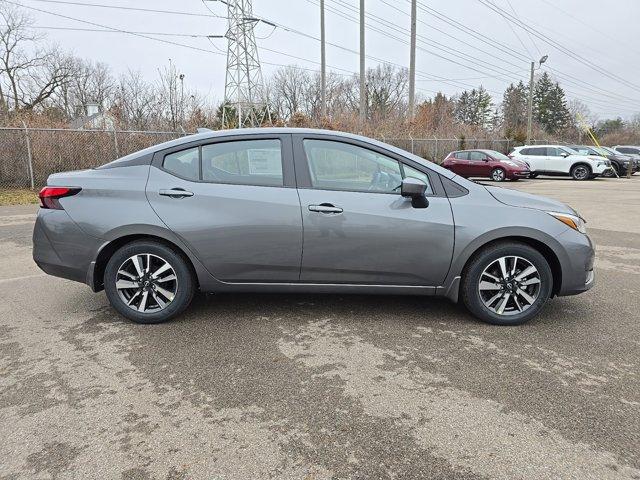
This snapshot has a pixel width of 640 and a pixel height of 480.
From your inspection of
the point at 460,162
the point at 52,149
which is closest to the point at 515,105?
the point at 460,162

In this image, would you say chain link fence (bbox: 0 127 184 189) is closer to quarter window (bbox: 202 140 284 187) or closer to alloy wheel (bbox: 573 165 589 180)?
Answer: quarter window (bbox: 202 140 284 187)

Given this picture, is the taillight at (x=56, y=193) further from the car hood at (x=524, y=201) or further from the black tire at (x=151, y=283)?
the car hood at (x=524, y=201)

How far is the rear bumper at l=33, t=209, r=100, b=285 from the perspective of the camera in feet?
12.4

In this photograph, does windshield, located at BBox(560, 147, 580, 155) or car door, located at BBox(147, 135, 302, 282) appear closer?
car door, located at BBox(147, 135, 302, 282)

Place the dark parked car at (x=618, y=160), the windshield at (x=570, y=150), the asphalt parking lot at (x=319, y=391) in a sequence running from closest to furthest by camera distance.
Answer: the asphalt parking lot at (x=319, y=391), the windshield at (x=570, y=150), the dark parked car at (x=618, y=160)

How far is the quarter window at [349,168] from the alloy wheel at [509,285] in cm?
105

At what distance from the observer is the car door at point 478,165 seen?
21266 mm

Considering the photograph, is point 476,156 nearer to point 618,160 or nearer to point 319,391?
point 618,160

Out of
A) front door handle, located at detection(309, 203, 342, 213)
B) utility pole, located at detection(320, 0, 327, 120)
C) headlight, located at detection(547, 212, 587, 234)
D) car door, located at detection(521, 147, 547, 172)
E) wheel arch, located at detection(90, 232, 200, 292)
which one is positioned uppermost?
utility pole, located at detection(320, 0, 327, 120)

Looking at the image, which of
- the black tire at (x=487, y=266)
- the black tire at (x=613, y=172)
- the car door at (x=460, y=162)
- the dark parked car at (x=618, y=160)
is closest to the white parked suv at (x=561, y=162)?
the black tire at (x=613, y=172)

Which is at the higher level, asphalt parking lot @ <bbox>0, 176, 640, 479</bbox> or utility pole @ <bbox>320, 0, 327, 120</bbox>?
utility pole @ <bbox>320, 0, 327, 120</bbox>

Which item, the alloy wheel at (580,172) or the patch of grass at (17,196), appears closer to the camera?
the patch of grass at (17,196)

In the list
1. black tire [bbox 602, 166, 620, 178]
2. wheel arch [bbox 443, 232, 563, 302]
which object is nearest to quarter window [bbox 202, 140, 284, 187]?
wheel arch [bbox 443, 232, 563, 302]

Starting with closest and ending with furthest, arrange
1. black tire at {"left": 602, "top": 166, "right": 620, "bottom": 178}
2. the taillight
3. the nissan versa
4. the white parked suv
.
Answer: the nissan versa, the taillight, the white parked suv, black tire at {"left": 602, "top": 166, "right": 620, "bottom": 178}
